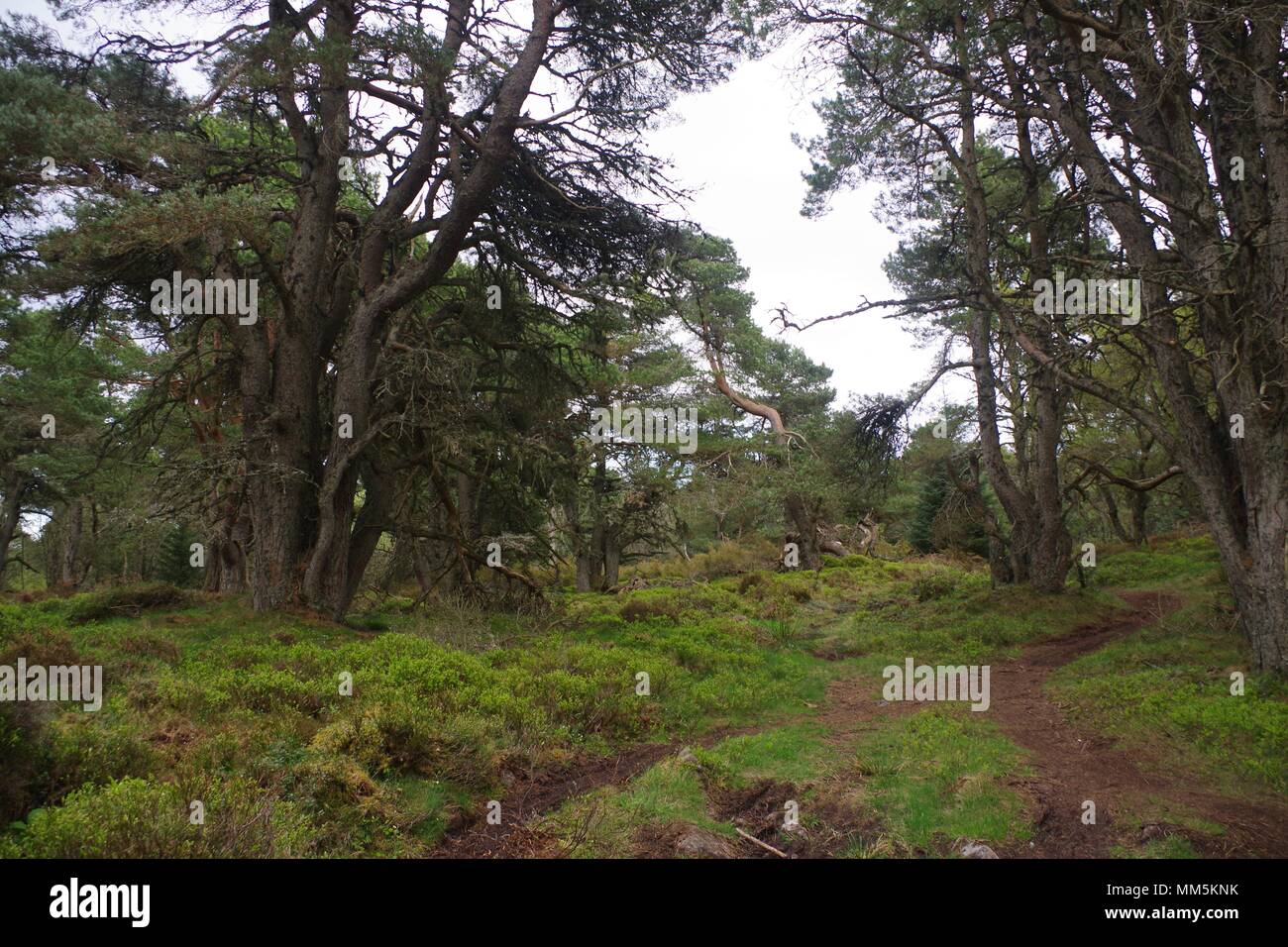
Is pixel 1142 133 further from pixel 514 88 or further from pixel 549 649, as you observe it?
pixel 549 649

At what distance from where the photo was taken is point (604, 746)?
7.34 metres

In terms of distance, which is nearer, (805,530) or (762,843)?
(762,843)

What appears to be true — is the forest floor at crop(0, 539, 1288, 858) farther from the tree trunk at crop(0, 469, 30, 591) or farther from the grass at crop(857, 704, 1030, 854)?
the tree trunk at crop(0, 469, 30, 591)

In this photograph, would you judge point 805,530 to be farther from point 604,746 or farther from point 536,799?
point 536,799

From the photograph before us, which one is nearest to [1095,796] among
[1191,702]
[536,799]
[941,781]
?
[941,781]

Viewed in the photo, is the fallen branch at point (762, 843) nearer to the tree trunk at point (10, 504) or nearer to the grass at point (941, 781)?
the grass at point (941, 781)

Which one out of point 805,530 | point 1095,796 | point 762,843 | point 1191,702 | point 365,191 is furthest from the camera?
point 805,530

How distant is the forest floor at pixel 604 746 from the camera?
4398 mm

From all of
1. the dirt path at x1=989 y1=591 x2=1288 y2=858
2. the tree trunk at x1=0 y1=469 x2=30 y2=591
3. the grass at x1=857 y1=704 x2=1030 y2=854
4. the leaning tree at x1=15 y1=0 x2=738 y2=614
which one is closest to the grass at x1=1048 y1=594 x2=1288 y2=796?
the dirt path at x1=989 y1=591 x2=1288 y2=858

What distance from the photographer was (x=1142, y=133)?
9391 mm

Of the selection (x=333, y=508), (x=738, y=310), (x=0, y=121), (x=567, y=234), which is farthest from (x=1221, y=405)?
(x=738, y=310)
